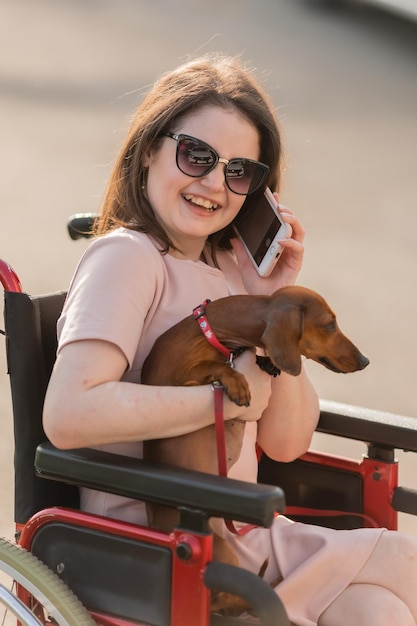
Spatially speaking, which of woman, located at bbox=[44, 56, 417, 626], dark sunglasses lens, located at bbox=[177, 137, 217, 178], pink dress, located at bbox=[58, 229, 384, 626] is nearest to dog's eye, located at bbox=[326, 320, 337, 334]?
woman, located at bbox=[44, 56, 417, 626]

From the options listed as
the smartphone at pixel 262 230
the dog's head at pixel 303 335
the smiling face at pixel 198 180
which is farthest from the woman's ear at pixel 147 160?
the dog's head at pixel 303 335

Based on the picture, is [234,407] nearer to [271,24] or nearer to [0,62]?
[0,62]

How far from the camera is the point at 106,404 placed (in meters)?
1.80

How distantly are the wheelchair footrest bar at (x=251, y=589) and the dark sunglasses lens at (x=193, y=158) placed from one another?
Answer: 76cm

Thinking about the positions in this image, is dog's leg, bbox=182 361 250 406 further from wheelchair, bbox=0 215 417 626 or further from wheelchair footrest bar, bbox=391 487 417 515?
wheelchair footrest bar, bbox=391 487 417 515

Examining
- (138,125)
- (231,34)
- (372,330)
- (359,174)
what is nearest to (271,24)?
(231,34)

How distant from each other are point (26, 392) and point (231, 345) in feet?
1.34

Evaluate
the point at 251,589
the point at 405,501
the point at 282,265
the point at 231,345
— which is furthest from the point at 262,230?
the point at 251,589

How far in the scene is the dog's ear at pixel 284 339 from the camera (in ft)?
6.28

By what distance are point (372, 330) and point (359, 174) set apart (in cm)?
302

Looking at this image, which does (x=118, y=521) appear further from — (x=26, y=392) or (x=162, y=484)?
(x=26, y=392)

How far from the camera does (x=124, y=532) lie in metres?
1.81

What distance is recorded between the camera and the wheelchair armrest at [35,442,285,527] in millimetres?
1647

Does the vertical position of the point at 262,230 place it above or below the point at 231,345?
above
